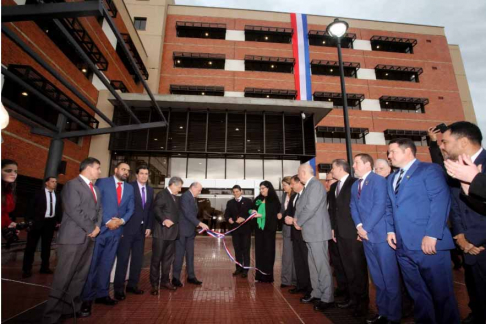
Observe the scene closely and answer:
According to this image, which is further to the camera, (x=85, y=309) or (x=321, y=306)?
(x=321, y=306)

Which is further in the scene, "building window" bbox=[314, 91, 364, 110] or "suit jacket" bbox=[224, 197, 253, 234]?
"building window" bbox=[314, 91, 364, 110]

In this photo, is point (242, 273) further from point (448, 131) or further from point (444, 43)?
point (444, 43)

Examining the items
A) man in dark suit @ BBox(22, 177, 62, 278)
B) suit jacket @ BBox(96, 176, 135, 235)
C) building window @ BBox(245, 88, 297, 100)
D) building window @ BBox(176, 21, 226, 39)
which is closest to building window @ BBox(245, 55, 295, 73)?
building window @ BBox(245, 88, 297, 100)

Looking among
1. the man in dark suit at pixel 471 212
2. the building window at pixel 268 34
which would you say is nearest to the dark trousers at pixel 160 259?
the man in dark suit at pixel 471 212

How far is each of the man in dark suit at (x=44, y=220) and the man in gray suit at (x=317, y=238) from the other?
18.8 ft

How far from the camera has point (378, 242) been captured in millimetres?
3492

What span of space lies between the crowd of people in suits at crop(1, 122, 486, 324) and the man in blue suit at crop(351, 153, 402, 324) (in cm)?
1

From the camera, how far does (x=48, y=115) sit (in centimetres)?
1029

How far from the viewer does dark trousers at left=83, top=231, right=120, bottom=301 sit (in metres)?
3.93

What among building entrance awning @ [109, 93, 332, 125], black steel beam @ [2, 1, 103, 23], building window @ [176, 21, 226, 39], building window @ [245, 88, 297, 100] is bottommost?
black steel beam @ [2, 1, 103, 23]

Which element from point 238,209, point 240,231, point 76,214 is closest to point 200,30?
point 238,209

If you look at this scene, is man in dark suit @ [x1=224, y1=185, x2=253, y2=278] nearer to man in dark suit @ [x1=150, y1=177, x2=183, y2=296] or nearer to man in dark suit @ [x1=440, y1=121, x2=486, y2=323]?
man in dark suit @ [x1=150, y1=177, x2=183, y2=296]

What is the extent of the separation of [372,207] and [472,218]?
1061mm

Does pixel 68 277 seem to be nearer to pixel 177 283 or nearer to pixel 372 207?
pixel 177 283
